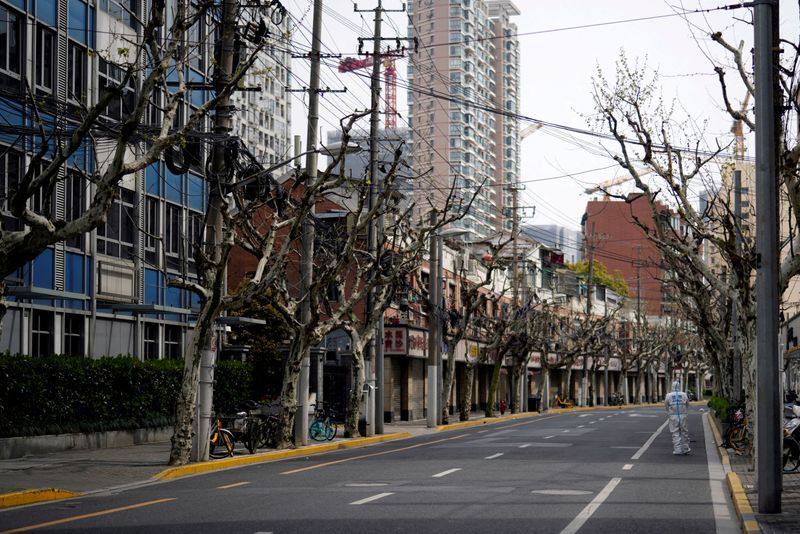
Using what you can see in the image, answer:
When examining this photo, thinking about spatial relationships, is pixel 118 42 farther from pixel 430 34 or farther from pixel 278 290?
pixel 430 34

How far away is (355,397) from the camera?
120ft

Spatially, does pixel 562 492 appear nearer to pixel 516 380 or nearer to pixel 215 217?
pixel 215 217

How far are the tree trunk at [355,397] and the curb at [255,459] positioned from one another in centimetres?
63

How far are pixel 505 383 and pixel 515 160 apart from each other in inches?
4121

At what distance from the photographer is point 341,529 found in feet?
43.2

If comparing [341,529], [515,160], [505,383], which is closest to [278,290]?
[341,529]

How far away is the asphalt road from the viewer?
1372 centimetres

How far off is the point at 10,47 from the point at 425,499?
57.9ft

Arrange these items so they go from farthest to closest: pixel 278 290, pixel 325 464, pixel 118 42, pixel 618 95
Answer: pixel 118 42, pixel 278 290, pixel 618 95, pixel 325 464

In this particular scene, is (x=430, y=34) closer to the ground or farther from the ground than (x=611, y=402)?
farther from the ground

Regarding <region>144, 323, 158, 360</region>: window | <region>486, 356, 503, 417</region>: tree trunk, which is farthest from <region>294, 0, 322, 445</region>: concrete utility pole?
<region>486, 356, 503, 417</region>: tree trunk

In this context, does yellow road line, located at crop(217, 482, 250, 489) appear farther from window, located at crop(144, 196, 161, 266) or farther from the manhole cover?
window, located at crop(144, 196, 161, 266)

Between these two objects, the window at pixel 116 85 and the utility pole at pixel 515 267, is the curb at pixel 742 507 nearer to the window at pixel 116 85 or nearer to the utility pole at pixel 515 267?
the window at pixel 116 85

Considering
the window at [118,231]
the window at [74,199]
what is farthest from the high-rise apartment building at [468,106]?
the window at [74,199]
